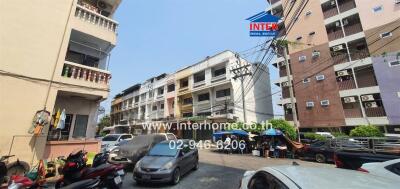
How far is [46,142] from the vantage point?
8.61 meters

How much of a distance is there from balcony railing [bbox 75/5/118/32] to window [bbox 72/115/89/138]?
16.2ft

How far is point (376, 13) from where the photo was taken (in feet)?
65.3

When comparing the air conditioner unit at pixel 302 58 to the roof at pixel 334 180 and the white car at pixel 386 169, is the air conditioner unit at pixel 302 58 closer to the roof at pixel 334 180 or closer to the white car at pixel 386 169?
the white car at pixel 386 169

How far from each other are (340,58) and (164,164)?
71.3 feet

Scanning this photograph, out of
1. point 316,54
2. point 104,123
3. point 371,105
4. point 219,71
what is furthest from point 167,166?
point 104,123

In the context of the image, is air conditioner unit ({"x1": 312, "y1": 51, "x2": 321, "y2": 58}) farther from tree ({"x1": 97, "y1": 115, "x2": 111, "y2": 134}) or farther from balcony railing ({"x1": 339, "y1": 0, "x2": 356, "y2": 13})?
tree ({"x1": 97, "y1": 115, "x2": 111, "y2": 134})

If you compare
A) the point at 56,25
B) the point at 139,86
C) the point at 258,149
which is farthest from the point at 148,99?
the point at 56,25

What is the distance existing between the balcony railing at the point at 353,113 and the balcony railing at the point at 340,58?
4926 millimetres

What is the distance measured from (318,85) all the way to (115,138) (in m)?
21.0

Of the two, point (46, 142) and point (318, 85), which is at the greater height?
point (318, 85)

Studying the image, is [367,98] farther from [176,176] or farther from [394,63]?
[176,176]

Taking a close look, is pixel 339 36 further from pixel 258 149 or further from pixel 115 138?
pixel 115 138

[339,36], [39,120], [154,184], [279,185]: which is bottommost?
[154,184]

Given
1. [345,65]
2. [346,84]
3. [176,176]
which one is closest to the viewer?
[176,176]
